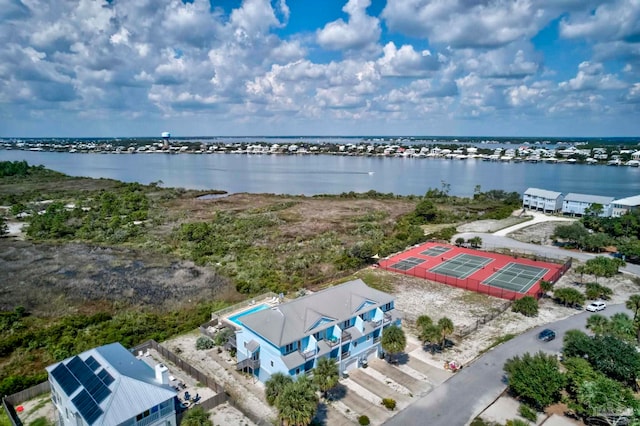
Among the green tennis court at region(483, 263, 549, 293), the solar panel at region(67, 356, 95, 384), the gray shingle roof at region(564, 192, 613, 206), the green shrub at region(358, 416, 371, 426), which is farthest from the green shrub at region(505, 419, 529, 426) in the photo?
the gray shingle roof at region(564, 192, 613, 206)

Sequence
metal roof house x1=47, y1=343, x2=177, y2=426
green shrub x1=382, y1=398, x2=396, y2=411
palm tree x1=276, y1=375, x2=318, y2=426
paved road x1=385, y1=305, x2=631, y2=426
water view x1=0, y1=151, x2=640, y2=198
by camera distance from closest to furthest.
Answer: metal roof house x1=47, y1=343, x2=177, y2=426
palm tree x1=276, y1=375, x2=318, y2=426
paved road x1=385, y1=305, x2=631, y2=426
green shrub x1=382, y1=398, x2=396, y2=411
water view x1=0, y1=151, x2=640, y2=198

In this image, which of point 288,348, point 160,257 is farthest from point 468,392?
point 160,257

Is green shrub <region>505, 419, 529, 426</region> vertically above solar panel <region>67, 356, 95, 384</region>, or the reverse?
solar panel <region>67, 356, 95, 384</region>

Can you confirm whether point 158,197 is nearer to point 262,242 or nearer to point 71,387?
point 262,242

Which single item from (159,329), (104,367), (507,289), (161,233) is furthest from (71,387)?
(161,233)

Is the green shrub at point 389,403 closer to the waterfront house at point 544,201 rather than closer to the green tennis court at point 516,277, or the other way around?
the green tennis court at point 516,277

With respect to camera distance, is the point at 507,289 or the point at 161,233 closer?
the point at 507,289

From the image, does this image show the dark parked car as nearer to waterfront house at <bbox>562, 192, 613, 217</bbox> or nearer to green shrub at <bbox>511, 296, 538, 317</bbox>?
green shrub at <bbox>511, 296, 538, 317</bbox>
